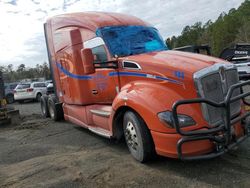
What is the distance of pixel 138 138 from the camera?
603 centimetres

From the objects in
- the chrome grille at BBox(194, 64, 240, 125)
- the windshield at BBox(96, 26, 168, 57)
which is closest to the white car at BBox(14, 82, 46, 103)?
the windshield at BBox(96, 26, 168, 57)

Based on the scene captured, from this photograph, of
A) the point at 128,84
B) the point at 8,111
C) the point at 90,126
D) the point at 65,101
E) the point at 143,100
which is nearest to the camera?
the point at 143,100

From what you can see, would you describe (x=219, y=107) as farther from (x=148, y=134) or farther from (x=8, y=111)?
(x=8, y=111)

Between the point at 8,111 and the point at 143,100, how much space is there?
8669mm

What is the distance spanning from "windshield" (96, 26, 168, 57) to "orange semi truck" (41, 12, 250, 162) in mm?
20

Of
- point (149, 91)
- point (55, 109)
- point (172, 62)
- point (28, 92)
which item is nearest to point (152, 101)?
point (149, 91)

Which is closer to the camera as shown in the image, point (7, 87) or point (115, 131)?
point (115, 131)

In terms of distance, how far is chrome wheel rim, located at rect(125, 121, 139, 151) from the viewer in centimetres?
621

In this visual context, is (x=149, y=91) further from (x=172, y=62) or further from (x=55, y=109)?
(x=55, y=109)

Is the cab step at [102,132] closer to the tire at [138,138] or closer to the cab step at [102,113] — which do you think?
the cab step at [102,113]

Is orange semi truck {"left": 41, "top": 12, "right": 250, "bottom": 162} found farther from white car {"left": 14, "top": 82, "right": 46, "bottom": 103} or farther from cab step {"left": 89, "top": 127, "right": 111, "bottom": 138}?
white car {"left": 14, "top": 82, "right": 46, "bottom": 103}

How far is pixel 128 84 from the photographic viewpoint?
6.70m

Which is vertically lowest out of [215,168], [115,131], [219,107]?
[215,168]

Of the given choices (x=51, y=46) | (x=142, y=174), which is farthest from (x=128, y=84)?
(x=51, y=46)
